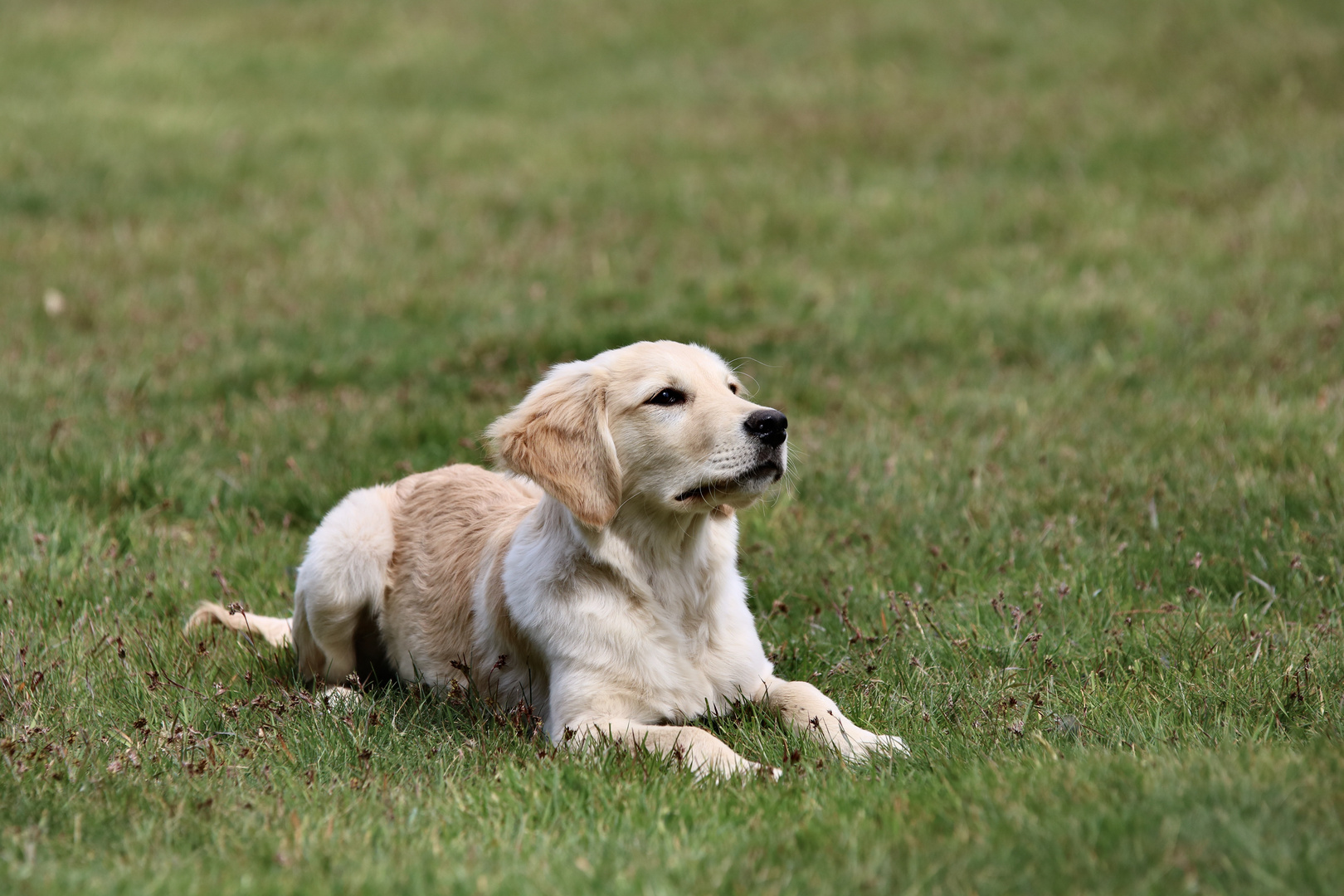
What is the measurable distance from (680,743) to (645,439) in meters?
0.93

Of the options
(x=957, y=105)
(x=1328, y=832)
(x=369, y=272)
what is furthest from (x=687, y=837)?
(x=957, y=105)

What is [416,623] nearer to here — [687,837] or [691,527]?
Result: [691,527]

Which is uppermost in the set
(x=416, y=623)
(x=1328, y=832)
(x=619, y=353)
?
(x=619, y=353)

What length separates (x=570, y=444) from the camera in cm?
400

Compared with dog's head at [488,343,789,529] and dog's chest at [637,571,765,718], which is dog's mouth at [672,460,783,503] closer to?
dog's head at [488,343,789,529]

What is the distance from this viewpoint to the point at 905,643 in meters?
4.31

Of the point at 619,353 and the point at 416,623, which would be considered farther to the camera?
the point at 416,623

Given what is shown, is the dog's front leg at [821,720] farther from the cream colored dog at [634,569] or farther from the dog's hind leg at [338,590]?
the dog's hind leg at [338,590]

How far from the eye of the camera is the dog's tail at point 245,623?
4.61 meters

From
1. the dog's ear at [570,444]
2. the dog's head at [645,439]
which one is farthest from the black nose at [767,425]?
the dog's ear at [570,444]

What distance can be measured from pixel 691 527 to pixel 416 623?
3.77ft

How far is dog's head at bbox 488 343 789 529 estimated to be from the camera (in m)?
3.88

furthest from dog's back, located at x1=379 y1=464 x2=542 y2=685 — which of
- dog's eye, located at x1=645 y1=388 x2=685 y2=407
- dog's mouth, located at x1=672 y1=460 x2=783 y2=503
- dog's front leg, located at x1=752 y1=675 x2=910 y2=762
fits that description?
dog's front leg, located at x1=752 y1=675 x2=910 y2=762

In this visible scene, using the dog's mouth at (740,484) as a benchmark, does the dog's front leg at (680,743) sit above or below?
below
